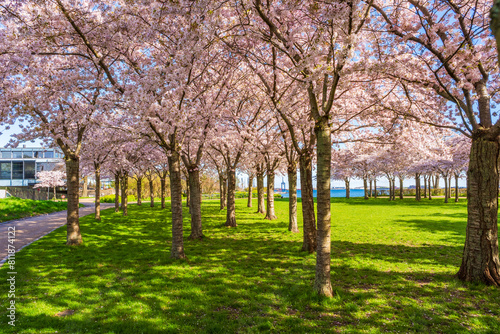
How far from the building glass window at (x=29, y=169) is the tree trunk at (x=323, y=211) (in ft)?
258

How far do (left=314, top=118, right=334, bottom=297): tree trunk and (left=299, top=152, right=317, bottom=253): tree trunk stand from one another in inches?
148

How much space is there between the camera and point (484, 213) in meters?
6.42

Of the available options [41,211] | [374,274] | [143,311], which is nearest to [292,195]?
[374,274]

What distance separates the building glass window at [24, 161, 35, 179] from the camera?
63.1 metres

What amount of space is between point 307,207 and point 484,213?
488 cm

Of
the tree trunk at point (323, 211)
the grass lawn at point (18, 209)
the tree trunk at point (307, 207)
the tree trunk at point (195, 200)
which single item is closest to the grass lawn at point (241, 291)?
the tree trunk at point (323, 211)

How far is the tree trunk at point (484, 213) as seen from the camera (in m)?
6.37

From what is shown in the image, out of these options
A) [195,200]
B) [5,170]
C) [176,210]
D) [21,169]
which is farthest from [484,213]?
[5,170]

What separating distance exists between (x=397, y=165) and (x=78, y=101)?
4002 cm

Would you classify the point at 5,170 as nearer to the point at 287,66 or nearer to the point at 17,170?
the point at 17,170

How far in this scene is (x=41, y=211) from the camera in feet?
73.2

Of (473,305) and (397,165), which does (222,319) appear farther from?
(397,165)

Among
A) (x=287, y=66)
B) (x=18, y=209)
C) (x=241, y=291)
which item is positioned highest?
(x=287, y=66)

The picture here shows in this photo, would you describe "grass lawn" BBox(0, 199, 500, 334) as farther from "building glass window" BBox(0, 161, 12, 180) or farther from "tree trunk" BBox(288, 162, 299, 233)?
"building glass window" BBox(0, 161, 12, 180)
